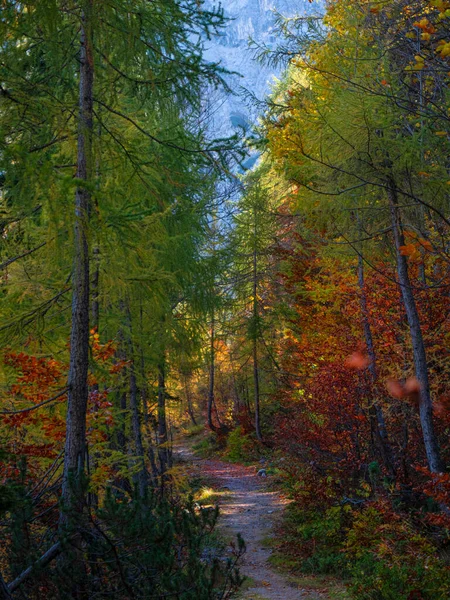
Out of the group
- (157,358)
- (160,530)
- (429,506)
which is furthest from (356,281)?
(160,530)

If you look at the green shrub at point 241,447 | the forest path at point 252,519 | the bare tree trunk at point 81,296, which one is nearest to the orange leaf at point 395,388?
the forest path at point 252,519

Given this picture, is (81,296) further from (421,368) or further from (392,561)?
(392,561)

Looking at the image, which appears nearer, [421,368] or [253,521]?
[421,368]

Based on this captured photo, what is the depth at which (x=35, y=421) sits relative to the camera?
724 cm

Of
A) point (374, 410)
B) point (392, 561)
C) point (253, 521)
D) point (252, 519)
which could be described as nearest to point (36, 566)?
point (392, 561)

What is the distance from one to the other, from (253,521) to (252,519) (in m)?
0.23

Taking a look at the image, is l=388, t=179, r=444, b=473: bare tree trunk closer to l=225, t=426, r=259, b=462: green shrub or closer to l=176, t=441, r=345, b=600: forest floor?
l=176, t=441, r=345, b=600: forest floor

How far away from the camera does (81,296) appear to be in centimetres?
513

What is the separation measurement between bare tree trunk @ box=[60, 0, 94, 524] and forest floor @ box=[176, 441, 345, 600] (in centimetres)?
506

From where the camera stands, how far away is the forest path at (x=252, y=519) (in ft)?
29.3

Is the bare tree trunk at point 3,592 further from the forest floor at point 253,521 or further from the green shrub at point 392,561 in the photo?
the forest floor at point 253,521

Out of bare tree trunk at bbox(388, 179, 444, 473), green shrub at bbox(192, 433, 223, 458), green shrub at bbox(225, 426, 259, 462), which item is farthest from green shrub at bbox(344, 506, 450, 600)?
green shrub at bbox(192, 433, 223, 458)

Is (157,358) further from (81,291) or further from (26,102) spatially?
(26,102)

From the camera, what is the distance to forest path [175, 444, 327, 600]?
29.3 ft
